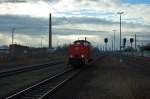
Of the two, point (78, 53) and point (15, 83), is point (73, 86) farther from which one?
point (78, 53)

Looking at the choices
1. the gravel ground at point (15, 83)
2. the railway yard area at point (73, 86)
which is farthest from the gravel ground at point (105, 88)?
the gravel ground at point (15, 83)

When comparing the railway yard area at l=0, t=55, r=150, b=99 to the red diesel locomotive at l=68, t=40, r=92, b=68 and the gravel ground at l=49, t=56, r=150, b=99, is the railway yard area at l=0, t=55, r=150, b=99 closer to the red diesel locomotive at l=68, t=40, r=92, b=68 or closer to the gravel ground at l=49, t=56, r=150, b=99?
the gravel ground at l=49, t=56, r=150, b=99

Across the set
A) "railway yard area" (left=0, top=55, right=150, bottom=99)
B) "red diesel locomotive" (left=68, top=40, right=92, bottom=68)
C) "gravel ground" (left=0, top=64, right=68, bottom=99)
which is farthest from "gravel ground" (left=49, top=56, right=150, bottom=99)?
"red diesel locomotive" (left=68, top=40, right=92, bottom=68)

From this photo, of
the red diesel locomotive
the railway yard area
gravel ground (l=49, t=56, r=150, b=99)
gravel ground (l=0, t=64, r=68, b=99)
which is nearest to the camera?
gravel ground (l=49, t=56, r=150, b=99)

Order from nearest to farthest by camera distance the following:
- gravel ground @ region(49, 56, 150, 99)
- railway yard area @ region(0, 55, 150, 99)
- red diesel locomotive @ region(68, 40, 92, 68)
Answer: gravel ground @ region(49, 56, 150, 99), railway yard area @ region(0, 55, 150, 99), red diesel locomotive @ region(68, 40, 92, 68)

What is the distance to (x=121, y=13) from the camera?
259ft

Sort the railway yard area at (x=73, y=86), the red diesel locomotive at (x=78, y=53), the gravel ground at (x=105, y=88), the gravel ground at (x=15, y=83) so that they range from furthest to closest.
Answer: the red diesel locomotive at (x=78, y=53), the gravel ground at (x=15, y=83), the railway yard area at (x=73, y=86), the gravel ground at (x=105, y=88)

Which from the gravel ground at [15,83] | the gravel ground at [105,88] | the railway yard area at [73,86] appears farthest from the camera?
the gravel ground at [15,83]

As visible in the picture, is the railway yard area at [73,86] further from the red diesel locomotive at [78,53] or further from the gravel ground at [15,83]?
the red diesel locomotive at [78,53]

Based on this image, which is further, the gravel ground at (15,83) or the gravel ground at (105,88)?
the gravel ground at (15,83)

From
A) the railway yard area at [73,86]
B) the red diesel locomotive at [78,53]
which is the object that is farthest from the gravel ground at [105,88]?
the red diesel locomotive at [78,53]

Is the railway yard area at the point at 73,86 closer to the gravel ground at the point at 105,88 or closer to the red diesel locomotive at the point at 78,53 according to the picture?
the gravel ground at the point at 105,88

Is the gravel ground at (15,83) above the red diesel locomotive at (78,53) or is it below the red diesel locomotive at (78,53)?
below

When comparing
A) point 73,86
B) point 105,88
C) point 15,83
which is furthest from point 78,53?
point 105,88
